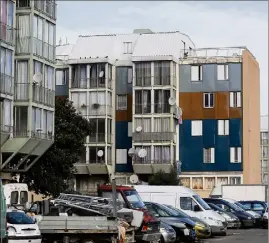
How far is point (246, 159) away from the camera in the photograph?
247 ft

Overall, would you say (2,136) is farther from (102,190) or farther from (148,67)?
(148,67)

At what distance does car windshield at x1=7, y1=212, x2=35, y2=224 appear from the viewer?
24625 mm

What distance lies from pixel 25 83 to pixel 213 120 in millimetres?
32199

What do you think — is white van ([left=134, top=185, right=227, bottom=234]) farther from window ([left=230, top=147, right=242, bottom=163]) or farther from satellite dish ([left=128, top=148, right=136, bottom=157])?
window ([left=230, top=147, right=242, bottom=163])

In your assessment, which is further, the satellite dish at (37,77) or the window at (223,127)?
the window at (223,127)

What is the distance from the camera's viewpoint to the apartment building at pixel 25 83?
42.4 m

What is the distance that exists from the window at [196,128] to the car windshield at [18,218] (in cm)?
4996

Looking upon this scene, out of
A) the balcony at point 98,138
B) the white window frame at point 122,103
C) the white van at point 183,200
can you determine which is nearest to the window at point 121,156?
the balcony at point 98,138

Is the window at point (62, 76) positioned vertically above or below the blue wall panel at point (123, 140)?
above

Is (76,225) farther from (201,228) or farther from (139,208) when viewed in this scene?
(201,228)

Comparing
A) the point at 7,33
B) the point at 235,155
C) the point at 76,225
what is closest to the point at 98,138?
the point at 235,155

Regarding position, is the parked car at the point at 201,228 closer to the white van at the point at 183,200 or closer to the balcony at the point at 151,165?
the white van at the point at 183,200

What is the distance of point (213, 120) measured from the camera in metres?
73.9

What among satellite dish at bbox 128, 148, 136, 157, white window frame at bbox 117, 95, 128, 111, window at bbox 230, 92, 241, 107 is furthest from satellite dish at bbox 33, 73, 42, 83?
window at bbox 230, 92, 241, 107
